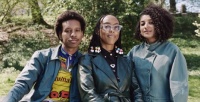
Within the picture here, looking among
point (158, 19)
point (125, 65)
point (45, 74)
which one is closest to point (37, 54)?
point (45, 74)

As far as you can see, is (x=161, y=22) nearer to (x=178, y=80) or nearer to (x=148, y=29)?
(x=148, y=29)

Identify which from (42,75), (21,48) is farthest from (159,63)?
(21,48)

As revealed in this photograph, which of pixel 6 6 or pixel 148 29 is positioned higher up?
pixel 6 6

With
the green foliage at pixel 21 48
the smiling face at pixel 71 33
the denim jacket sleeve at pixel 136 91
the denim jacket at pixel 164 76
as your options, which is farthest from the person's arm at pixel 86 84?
the green foliage at pixel 21 48

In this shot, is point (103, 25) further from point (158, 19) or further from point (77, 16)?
point (158, 19)

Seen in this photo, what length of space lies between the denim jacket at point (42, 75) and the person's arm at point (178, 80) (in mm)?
935

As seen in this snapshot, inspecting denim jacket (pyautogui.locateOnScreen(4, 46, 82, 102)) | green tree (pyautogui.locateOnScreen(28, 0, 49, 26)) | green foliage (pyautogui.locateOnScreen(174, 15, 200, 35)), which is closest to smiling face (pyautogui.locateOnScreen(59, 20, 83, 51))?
denim jacket (pyautogui.locateOnScreen(4, 46, 82, 102))

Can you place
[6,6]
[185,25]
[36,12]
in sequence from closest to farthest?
[6,6]
[36,12]
[185,25]

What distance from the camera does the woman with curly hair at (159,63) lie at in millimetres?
3109

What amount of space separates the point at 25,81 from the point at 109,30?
94 cm

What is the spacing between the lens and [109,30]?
124 inches

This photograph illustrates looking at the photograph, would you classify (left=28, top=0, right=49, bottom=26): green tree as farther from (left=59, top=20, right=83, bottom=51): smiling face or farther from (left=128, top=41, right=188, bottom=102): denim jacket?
(left=128, top=41, right=188, bottom=102): denim jacket

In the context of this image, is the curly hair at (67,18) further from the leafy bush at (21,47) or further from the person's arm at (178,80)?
the leafy bush at (21,47)

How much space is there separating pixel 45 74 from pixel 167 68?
1197 mm
